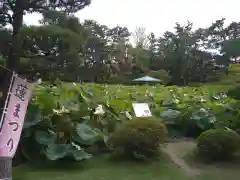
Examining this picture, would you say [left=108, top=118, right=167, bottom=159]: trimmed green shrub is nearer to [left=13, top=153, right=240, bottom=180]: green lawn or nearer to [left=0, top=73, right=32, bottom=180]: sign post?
[left=13, top=153, right=240, bottom=180]: green lawn

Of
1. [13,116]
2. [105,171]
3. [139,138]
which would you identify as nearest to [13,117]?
[13,116]

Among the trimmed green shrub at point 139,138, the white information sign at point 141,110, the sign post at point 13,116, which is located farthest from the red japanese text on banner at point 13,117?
the white information sign at point 141,110

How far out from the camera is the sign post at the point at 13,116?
3.00 m

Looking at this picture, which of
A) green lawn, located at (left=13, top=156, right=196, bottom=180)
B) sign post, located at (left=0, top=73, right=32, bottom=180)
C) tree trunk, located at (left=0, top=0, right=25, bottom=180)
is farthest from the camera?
green lawn, located at (left=13, top=156, right=196, bottom=180)

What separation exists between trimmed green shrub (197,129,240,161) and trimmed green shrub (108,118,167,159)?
1.97 feet

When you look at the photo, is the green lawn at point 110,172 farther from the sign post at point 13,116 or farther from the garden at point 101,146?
the sign post at point 13,116

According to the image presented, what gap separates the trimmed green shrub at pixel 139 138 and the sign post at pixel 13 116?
6.40ft

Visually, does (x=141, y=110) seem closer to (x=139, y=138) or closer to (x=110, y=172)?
(x=139, y=138)

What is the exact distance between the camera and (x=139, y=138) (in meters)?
4.82

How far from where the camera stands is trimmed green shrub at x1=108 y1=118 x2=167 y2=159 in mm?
4840

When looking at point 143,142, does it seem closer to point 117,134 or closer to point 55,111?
point 117,134

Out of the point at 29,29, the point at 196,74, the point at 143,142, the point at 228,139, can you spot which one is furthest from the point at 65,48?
the point at 196,74

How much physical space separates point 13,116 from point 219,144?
305 cm

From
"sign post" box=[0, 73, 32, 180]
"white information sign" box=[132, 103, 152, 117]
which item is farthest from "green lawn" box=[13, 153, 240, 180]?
"sign post" box=[0, 73, 32, 180]
